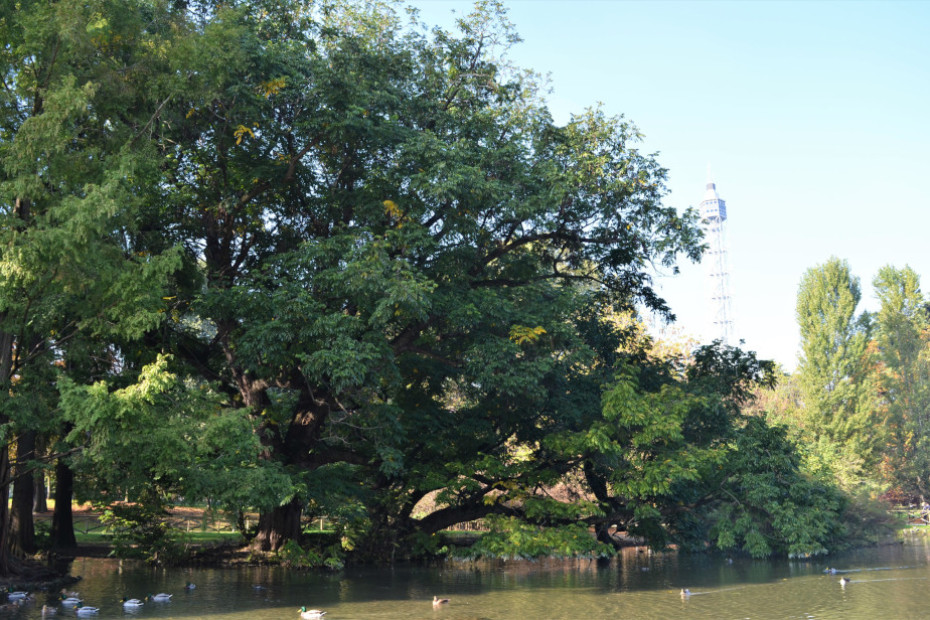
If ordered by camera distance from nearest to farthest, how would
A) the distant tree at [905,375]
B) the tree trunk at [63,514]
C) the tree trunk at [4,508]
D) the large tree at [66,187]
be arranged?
the large tree at [66,187] < the tree trunk at [4,508] < the tree trunk at [63,514] < the distant tree at [905,375]

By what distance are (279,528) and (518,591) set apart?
A: 8453 millimetres

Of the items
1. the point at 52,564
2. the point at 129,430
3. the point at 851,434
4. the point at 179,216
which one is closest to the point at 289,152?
the point at 179,216

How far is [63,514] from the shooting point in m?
27.0

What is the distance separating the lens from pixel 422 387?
27.5 metres

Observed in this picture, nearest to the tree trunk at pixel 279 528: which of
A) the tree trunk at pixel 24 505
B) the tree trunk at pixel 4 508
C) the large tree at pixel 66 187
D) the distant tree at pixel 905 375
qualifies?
the tree trunk at pixel 24 505

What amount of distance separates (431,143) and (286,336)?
5.99 m

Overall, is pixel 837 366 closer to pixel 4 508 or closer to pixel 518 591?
pixel 518 591

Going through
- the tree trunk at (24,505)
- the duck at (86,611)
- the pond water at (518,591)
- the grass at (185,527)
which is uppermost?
the tree trunk at (24,505)

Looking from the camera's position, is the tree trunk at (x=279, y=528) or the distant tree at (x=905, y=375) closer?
the tree trunk at (x=279, y=528)

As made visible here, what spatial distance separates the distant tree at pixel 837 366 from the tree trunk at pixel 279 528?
1184 inches

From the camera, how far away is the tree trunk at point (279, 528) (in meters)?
24.8

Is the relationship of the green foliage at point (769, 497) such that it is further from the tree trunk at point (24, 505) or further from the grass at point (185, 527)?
the tree trunk at point (24, 505)

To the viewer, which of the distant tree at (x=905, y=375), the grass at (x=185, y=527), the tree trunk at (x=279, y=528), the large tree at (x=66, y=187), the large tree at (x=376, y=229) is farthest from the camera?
the distant tree at (x=905, y=375)

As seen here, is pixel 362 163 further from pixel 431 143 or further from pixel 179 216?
pixel 179 216
